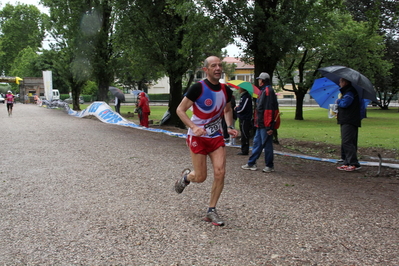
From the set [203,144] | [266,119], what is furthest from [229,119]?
[266,119]

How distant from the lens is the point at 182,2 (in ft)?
43.2

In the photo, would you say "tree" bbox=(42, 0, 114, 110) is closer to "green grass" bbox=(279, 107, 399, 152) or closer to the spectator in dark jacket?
"green grass" bbox=(279, 107, 399, 152)

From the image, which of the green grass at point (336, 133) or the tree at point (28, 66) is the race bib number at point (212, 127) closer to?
the green grass at point (336, 133)

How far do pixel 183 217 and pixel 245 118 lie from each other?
5903mm

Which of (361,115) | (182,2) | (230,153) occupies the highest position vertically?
(182,2)

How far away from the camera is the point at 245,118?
1048cm

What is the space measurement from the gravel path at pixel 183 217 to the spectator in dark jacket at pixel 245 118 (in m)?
1.80

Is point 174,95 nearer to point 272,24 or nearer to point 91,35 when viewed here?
point 272,24

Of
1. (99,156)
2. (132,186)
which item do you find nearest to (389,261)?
(132,186)

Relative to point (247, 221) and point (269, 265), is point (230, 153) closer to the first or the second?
point (247, 221)

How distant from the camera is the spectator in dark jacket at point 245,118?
1043 cm

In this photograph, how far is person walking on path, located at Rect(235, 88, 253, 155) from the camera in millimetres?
10430

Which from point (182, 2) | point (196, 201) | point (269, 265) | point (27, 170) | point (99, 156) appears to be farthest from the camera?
point (182, 2)

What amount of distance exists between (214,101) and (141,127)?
551 inches
